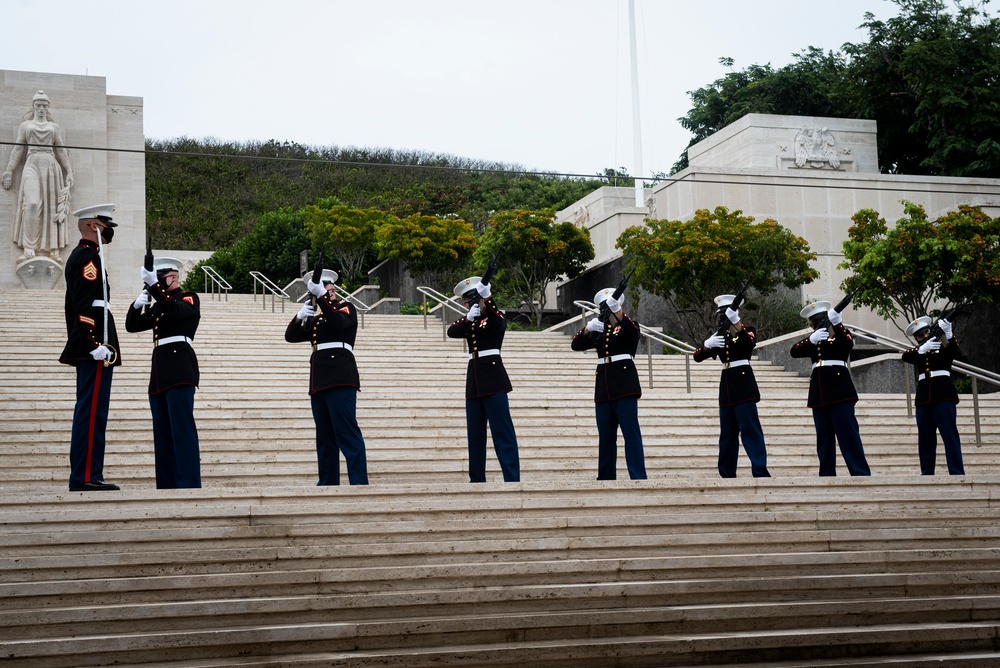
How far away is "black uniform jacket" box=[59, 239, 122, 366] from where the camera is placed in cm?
749

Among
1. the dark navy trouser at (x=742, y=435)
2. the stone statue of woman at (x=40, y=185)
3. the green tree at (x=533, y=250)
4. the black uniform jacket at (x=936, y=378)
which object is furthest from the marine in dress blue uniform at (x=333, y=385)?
the stone statue of woman at (x=40, y=185)

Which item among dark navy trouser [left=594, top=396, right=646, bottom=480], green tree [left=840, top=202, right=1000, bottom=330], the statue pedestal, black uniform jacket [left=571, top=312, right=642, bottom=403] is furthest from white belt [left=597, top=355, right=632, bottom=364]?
the statue pedestal

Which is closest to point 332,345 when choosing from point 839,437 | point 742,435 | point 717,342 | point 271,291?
point 717,342

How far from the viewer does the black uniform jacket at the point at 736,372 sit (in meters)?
9.84

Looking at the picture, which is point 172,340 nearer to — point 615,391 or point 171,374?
point 171,374

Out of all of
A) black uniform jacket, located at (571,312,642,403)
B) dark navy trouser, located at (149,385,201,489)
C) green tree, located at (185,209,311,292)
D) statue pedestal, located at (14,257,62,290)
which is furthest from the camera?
green tree, located at (185,209,311,292)

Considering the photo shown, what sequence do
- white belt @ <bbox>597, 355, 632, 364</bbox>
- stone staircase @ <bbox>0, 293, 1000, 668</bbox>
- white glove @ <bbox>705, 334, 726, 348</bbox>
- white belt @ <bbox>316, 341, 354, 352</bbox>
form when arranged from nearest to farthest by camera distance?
stone staircase @ <bbox>0, 293, 1000, 668</bbox> → white belt @ <bbox>316, 341, 354, 352</bbox> → white belt @ <bbox>597, 355, 632, 364</bbox> → white glove @ <bbox>705, 334, 726, 348</bbox>

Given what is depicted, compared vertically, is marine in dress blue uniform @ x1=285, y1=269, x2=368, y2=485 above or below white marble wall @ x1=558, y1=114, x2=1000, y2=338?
below

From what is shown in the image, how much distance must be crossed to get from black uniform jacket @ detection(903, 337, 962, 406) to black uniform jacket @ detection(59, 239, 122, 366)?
725 centimetres

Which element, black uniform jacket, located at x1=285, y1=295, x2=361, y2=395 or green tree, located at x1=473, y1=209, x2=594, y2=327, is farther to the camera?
green tree, located at x1=473, y1=209, x2=594, y2=327

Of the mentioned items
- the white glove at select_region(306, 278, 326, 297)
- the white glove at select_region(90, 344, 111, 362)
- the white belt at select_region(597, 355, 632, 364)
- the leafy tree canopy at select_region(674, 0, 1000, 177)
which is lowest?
the white belt at select_region(597, 355, 632, 364)

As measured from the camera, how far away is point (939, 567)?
6.95 m

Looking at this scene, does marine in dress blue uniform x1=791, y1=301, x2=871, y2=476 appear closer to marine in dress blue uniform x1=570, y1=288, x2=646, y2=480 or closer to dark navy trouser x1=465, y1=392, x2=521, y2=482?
marine in dress blue uniform x1=570, y1=288, x2=646, y2=480

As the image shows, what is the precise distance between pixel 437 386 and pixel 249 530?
672 cm
